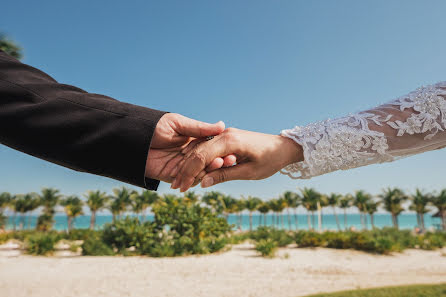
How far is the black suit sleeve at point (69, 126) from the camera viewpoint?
5.32ft

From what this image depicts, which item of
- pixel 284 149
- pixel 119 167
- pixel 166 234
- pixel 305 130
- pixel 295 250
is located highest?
pixel 305 130

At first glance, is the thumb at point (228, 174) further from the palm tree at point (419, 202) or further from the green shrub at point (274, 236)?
the palm tree at point (419, 202)

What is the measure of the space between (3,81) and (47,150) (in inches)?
17.2

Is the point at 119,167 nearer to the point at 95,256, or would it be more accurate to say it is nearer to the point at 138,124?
the point at 138,124

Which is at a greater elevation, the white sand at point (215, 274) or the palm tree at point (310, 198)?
the palm tree at point (310, 198)

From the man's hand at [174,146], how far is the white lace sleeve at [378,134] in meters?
0.60

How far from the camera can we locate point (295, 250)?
18062 millimetres

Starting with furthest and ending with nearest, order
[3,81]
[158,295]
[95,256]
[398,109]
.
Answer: [95,256] < [158,295] < [398,109] < [3,81]

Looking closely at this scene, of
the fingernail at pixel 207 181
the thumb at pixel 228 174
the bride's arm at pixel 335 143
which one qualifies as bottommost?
the fingernail at pixel 207 181

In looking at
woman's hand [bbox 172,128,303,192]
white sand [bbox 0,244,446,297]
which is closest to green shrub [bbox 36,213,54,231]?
white sand [bbox 0,244,446,297]

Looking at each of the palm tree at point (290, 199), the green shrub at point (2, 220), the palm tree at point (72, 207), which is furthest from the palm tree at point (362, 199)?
the green shrub at point (2, 220)

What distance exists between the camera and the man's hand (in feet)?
7.62

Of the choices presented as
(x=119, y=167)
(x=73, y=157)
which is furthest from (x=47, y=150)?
(x=119, y=167)

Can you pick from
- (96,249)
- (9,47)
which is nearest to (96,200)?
(96,249)
